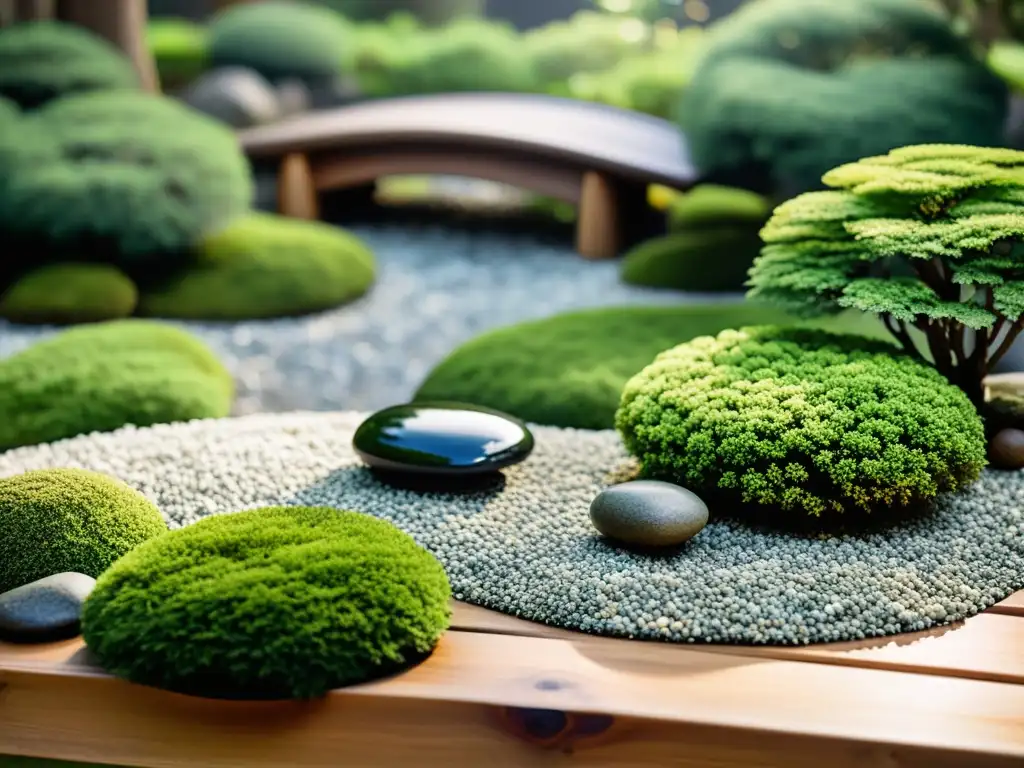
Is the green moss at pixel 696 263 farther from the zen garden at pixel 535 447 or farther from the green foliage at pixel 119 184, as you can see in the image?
the green foliage at pixel 119 184

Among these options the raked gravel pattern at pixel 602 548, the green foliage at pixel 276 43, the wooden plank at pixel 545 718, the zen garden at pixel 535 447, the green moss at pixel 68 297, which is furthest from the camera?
the green foliage at pixel 276 43

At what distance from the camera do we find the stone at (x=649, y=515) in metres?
3.07

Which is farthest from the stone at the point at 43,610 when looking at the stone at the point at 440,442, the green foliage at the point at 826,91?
the green foliage at the point at 826,91

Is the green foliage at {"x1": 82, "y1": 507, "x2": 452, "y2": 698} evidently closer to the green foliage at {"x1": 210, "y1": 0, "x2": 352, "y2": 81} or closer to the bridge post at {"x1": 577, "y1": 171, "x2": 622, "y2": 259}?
the bridge post at {"x1": 577, "y1": 171, "x2": 622, "y2": 259}

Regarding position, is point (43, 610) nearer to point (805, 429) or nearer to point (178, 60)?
point (805, 429)

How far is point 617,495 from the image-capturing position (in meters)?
3.14

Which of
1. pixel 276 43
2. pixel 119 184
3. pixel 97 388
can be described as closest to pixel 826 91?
pixel 119 184

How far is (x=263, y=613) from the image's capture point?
2438mm

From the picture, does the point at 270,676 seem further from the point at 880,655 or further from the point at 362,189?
the point at 362,189

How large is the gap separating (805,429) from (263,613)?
1.72 metres

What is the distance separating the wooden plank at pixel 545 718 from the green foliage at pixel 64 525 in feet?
1.17

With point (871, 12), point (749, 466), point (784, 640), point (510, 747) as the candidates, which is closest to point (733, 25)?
point (871, 12)

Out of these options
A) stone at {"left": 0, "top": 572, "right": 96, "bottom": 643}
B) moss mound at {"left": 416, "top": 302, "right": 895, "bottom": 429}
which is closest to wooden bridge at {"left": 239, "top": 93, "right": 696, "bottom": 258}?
moss mound at {"left": 416, "top": 302, "right": 895, "bottom": 429}

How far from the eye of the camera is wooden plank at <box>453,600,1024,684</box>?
2.59 metres
